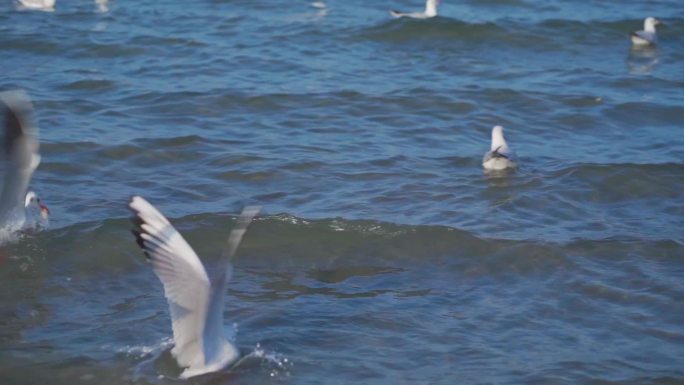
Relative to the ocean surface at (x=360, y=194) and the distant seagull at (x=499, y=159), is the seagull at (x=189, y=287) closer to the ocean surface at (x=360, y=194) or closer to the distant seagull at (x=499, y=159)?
the ocean surface at (x=360, y=194)

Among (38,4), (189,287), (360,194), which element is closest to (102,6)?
(38,4)

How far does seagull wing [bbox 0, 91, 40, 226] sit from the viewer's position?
7695 mm

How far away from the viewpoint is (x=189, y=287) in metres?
6.21

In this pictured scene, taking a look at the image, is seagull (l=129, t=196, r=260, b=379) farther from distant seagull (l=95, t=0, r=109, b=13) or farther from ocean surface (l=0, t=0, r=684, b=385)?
distant seagull (l=95, t=0, r=109, b=13)

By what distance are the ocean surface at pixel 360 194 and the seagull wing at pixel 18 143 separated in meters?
0.73

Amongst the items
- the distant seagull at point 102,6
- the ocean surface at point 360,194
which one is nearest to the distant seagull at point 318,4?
the ocean surface at point 360,194

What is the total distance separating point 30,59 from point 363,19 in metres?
5.16

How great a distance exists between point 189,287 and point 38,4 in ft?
39.8

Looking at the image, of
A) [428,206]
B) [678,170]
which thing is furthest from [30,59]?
[678,170]

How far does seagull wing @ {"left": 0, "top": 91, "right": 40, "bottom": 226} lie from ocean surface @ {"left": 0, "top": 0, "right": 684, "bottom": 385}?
731 mm

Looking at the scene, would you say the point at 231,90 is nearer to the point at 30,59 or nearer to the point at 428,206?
the point at 30,59

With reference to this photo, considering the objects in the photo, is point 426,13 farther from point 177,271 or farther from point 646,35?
point 177,271

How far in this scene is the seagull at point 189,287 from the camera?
5.95 m

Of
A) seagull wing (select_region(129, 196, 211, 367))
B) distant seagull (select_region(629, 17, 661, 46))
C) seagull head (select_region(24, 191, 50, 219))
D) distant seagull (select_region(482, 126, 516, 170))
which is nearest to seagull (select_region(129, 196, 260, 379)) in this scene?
seagull wing (select_region(129, 196, 211, 367))
